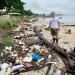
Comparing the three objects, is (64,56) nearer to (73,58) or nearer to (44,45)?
(73,58)

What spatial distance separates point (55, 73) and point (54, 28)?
18.5ft

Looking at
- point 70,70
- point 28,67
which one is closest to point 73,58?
point 70,70

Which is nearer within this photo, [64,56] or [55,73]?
[55,73]

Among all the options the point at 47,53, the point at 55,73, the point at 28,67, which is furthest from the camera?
the point at 47,53

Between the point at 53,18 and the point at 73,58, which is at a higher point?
the point at 53,18

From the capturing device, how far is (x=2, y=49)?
44.2 ft

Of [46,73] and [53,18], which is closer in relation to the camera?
[46,73]

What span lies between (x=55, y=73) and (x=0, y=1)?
101 feet

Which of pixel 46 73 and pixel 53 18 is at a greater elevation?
pixel 53 18

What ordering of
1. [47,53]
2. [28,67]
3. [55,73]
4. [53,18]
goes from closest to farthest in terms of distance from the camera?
[55,73], [28,67], [47,53], [53,18]

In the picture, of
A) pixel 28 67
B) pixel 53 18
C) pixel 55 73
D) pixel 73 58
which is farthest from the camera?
pixel 53 18

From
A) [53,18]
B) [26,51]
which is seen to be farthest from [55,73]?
[53,18]

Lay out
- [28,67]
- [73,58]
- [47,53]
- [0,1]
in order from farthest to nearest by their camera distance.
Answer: [0,1] → [47,53] → [73,58] → [28,67]

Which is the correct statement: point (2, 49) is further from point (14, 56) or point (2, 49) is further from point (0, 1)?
point (0, 1)
